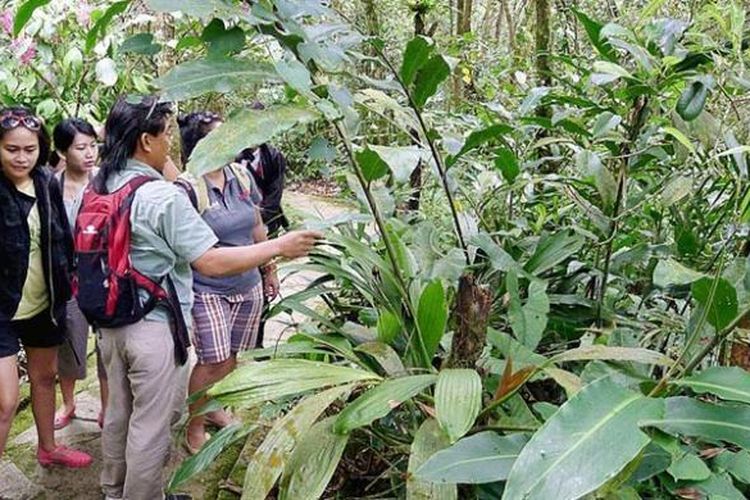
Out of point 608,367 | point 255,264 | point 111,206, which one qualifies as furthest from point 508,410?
point 111,206

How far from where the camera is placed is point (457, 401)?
1171mm

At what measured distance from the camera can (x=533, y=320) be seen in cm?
151

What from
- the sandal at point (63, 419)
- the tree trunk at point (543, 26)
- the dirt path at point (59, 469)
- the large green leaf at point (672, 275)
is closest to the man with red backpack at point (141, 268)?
the dirt path at point (59, 469)

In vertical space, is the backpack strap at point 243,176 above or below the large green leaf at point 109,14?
below

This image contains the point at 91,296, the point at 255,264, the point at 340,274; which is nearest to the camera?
the point at 340,274

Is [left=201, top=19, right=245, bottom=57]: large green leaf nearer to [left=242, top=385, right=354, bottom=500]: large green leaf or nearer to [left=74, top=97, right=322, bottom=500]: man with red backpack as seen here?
[left=242, top=385, right=354, bottom=500]: large green leaf

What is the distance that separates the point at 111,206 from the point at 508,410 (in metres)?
1.30

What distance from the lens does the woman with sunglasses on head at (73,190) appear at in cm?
284

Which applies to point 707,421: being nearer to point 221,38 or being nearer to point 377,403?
point 377,403

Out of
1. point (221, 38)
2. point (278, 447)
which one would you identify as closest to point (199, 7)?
point (221, 38)

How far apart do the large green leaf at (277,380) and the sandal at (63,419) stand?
202 cm

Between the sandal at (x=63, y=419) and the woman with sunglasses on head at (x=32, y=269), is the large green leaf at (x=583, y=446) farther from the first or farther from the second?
the sandal at (x=63, y=419)

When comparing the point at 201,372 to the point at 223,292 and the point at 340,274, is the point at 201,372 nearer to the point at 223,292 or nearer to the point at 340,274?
the point at 223,292

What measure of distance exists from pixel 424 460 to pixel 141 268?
3.98 ft
